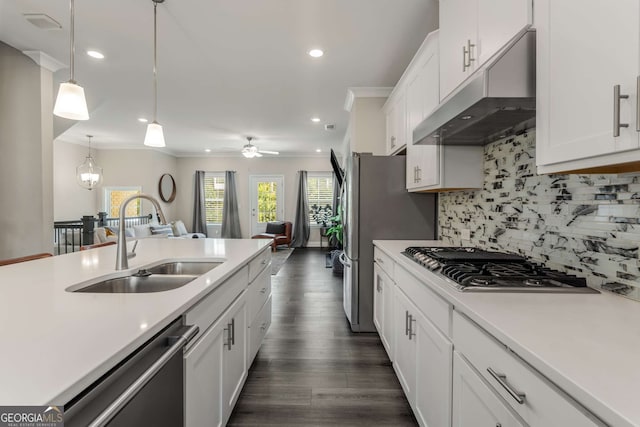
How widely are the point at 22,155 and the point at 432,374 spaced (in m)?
3.92

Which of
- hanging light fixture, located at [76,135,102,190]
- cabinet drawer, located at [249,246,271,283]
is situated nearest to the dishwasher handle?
cabinet drawer, located at [249,246,271,283]

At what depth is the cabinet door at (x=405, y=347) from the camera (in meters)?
1.68

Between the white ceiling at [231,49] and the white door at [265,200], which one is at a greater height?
the white ceiling at [231,49]

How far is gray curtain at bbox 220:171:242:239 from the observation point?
8.59m

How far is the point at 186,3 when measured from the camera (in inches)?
85.2

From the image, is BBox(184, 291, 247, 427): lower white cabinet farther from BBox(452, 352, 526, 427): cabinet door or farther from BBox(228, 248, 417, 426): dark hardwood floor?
BBox(452, 352, 526, 427): cabinet door

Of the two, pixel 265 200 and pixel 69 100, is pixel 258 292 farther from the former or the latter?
pixel 265 200

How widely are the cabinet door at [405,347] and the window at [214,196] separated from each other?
765 cm

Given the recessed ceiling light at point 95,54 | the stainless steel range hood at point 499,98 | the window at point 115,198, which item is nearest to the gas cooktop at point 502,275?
the stainless steel range hood at point 499,98

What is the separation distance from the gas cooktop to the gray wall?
3.59 metres

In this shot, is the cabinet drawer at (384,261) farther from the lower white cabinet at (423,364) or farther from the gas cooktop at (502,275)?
the gas cooktop at (502,275)

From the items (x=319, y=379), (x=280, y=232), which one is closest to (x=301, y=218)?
(x=280, y=232)

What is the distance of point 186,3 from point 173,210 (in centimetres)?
738

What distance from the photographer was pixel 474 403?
1000 mm
